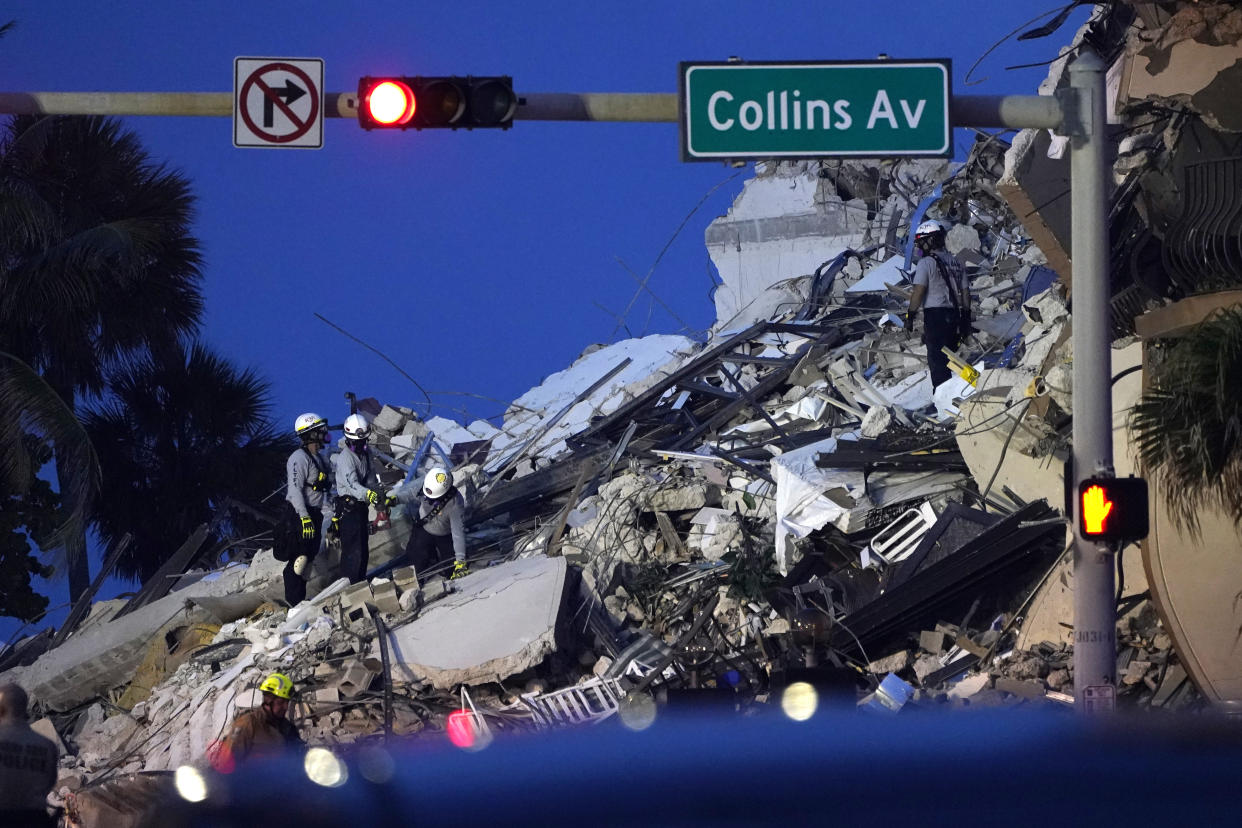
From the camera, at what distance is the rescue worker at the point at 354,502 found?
1628 centimetres

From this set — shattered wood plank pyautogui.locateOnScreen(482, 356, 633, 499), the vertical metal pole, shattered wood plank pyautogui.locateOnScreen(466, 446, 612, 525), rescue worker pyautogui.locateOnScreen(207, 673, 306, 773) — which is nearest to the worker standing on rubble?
shattered wood plank pyautogui.locateOnScreen(466, 446, 612, 525)

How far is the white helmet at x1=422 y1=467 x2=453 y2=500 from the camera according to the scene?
16594 mm

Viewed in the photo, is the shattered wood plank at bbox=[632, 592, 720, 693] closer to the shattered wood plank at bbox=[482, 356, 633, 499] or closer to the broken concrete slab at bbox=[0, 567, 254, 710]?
the shattered wood plank at bbox=[482, 356, 633, 499]

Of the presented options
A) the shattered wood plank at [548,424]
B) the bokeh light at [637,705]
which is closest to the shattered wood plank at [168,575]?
the shattered wood plank at [548,424]

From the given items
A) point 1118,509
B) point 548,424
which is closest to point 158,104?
point 1118,509

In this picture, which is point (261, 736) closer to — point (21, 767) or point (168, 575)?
point (21, 767)

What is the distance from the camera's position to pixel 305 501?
1602 cm

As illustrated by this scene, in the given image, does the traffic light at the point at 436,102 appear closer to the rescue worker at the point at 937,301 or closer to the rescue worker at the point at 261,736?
the rescue worker at the point at 261,736

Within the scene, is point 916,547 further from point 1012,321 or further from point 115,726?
point 115,726

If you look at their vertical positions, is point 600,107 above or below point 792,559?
above

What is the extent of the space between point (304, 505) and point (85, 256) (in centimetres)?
1197

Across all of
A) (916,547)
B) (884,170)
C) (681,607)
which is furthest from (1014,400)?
(884,170)

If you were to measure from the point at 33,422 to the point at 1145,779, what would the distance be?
898 inches

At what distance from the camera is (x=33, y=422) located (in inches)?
941
